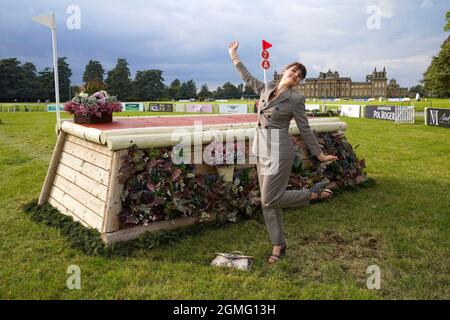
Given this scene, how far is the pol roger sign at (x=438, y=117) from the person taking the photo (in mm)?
19125

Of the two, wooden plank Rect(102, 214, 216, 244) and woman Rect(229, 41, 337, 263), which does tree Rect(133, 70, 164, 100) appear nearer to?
wooden plank Rect(102, 214, 216, 244)

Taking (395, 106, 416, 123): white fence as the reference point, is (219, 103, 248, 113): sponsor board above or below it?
above

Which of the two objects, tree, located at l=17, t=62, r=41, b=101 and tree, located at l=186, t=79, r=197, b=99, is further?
tree, located at l=186, t=79, r=197, b=99

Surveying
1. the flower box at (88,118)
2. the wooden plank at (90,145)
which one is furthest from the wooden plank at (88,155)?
the flower box at (88,118)

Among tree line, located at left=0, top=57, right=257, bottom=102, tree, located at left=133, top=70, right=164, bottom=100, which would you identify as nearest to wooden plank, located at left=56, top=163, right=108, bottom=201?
tree line, located at left=0, top=57, right=257, bottom=102

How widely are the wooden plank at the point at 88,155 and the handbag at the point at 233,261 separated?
1.70m

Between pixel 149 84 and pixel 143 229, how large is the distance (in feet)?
283

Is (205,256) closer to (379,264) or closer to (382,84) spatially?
(379,264)

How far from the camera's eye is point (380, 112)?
2653cm

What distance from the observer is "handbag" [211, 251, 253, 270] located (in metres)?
3.78

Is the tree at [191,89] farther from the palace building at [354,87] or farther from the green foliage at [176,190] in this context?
the green foliage at [176,190]

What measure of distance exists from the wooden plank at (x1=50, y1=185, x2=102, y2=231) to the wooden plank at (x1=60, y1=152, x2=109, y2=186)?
408 mm

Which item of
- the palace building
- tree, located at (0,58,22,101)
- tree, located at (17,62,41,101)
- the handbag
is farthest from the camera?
the palace building

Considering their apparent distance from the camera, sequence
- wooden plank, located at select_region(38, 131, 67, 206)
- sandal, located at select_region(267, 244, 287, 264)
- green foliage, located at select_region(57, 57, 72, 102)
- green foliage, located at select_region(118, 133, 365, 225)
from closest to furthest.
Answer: sandal, located at select_region(267, 244, 287, 264)
green foliage, located at select_region(118, 133, 365, 225)
wooden plank, located at select_region(38, 131, 67, 206)
green foliage, located at select_region(57, 57, 72, 102)
